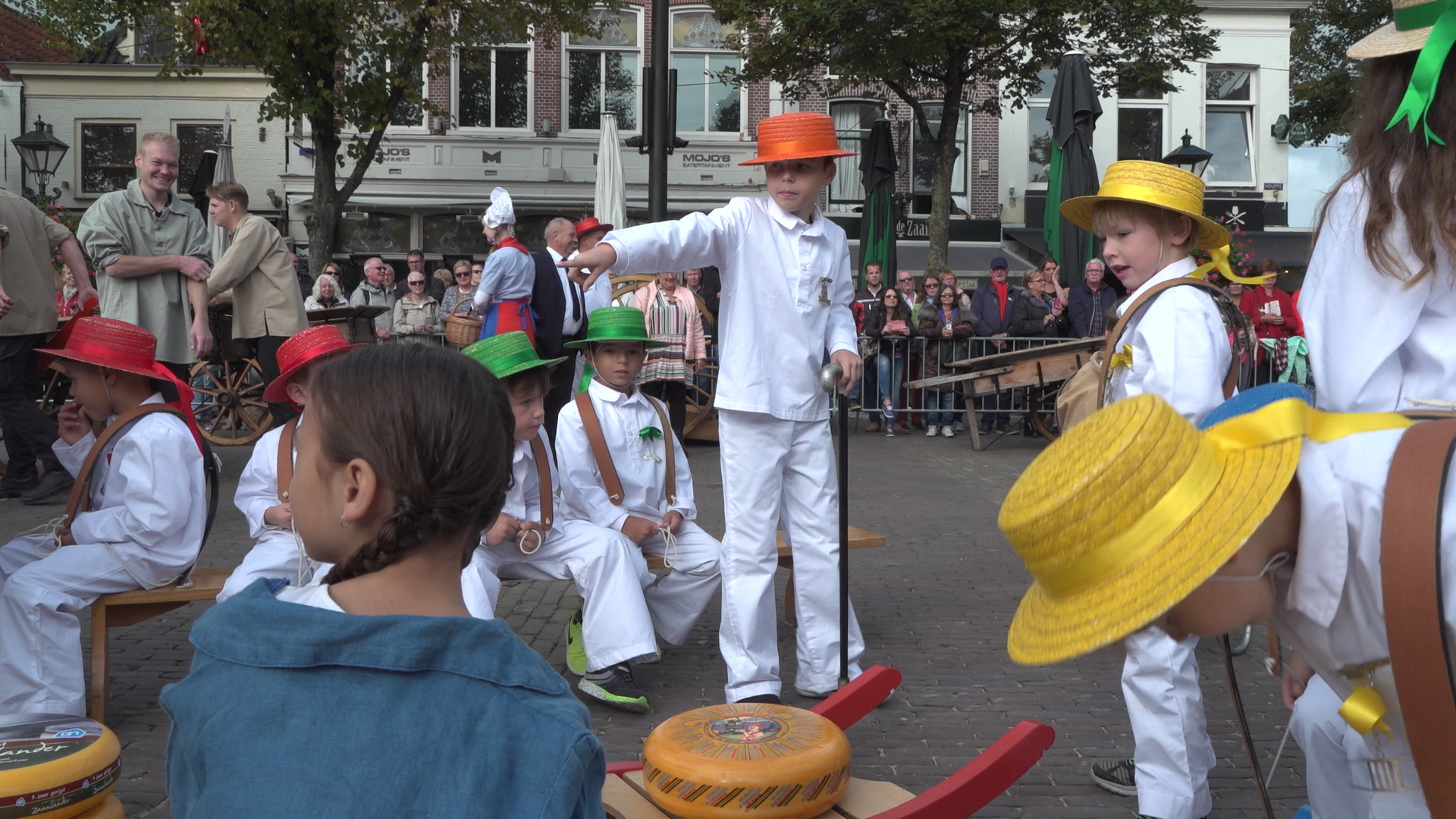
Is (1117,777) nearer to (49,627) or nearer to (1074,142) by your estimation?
(49,627)

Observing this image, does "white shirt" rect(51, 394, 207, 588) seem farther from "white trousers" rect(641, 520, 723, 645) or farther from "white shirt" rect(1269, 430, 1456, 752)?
"white shirt" rect(1269, 430, 1456, 752)

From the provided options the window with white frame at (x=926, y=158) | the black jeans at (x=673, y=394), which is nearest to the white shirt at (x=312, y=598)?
the black jeans at (x=673, y=394)

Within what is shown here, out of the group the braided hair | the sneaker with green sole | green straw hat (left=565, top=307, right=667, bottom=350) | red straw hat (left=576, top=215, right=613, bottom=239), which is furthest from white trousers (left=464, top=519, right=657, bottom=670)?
red straw hat (left=576, top=215, right=613, bottom=239)

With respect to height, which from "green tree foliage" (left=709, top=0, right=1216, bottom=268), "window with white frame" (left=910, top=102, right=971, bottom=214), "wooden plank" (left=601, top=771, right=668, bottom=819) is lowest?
"wooden plank" (left=601, top=771, right=668, bottom=819)

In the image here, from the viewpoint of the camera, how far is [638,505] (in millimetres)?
5402

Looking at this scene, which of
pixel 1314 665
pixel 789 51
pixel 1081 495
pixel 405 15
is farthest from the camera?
pixel 789 51

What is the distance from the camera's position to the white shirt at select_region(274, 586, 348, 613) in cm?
169

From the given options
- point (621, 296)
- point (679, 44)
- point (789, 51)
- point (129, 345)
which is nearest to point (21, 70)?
point (679, 44)

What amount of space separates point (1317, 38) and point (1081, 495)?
37.3 m

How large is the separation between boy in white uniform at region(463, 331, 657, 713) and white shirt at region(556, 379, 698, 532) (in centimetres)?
16

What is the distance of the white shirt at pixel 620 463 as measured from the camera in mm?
5305

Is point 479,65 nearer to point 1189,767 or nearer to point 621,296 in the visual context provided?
point 621,296

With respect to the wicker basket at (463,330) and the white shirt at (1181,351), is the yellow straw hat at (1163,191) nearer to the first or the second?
the white shirt at (1181,351)

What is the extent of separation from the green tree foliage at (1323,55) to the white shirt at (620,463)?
97.8 ft
